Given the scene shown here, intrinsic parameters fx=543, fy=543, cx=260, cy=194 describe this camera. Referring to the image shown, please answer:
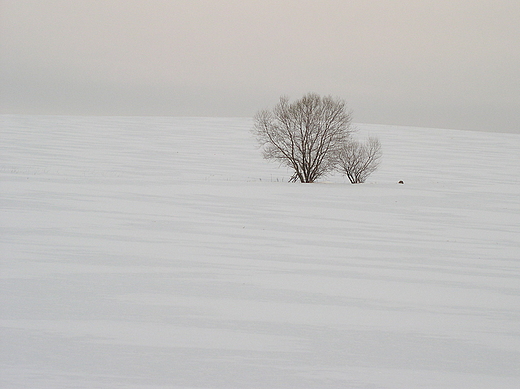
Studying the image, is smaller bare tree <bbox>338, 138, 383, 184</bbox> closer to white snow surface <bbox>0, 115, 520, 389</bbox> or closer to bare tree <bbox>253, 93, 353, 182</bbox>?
bare tree <bbox>253, 93, 353, 182</bbox>

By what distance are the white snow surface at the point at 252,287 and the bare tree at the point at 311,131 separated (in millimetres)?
5232

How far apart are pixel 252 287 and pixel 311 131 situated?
1753 centimetres

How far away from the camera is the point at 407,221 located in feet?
49.4

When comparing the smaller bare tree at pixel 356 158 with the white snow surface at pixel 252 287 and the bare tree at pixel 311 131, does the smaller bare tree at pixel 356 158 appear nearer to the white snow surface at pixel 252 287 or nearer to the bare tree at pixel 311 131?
the bare tree at pixel 311 131

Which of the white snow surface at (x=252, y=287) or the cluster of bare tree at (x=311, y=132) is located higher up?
the cluster of bare tree at (x=311, y=132)

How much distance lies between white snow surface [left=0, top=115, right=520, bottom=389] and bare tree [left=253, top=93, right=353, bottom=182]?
5.23 meters

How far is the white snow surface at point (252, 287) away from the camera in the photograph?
18.0 ft

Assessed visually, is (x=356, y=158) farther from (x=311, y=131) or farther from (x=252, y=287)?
(x=252, y=287)

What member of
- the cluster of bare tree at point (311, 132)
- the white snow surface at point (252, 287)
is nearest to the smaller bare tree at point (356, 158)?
the cluster of bare tree at point (311, 132)

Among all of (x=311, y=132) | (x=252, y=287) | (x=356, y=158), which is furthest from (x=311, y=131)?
(x=252, y=287)

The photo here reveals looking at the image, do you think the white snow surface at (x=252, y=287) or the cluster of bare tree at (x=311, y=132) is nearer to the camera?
the white snow surface at (x=252, y=287)

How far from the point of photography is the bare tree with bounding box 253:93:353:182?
25.1m

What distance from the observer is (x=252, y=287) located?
27.1 ft

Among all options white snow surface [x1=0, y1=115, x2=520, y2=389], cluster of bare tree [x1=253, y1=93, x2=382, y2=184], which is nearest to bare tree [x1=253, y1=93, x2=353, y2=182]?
cluster of bare tree [x1=253, y1=93, x2=382, y2=184]
